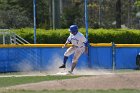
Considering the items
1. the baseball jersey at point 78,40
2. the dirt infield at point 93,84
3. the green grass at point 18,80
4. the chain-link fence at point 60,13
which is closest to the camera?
the dirt infield at point 93,84

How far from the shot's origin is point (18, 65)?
1898 cm

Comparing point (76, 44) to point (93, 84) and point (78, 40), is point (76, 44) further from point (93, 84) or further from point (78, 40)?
point (93, 84)

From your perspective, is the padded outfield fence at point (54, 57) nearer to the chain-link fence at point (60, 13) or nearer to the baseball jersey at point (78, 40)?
the baseball jersey at point (78, 40)

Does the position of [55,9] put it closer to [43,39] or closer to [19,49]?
[43,39]

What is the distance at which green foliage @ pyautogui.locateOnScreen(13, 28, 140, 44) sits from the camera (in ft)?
88.4

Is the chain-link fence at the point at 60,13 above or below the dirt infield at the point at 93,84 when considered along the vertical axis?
above

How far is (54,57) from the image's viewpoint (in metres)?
19.3

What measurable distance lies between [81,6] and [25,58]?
40.4 meters

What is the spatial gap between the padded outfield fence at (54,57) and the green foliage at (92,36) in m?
7.12

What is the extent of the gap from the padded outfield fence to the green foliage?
7.12 metres

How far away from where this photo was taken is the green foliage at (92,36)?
88.4ft

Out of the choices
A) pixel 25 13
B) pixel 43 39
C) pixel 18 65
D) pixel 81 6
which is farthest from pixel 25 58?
pixel 81 6

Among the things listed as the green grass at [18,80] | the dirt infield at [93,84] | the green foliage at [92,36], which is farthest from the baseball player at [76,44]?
the green foliage at [92,36]

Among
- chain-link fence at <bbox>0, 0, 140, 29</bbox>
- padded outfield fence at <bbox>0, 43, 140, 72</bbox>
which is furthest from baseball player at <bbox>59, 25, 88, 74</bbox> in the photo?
chain-link fence at <bbox>0, 0, 140, 29</bbox>
